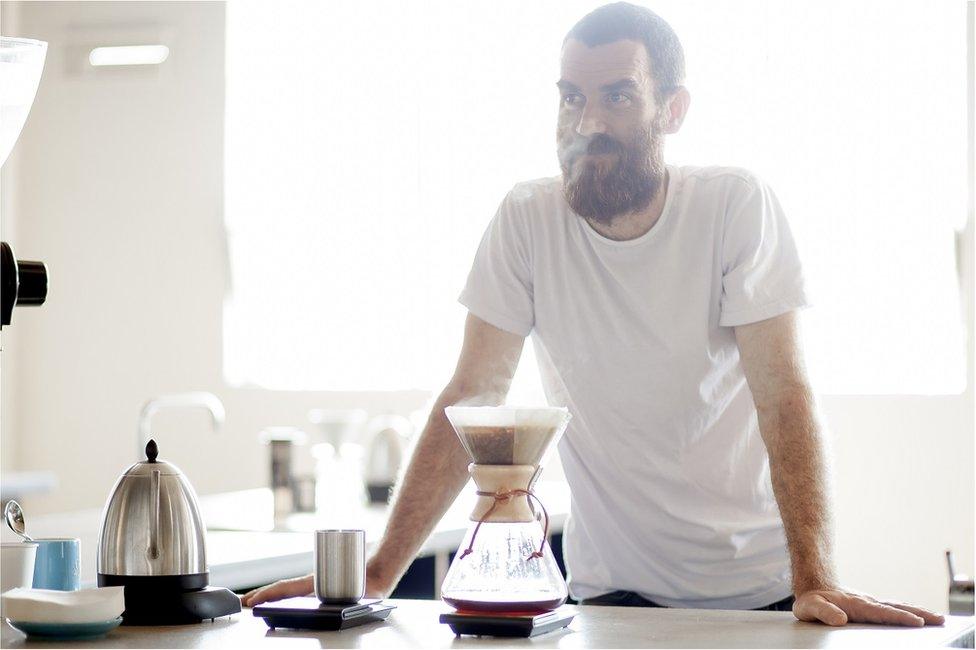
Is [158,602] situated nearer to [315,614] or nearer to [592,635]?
[315,614]

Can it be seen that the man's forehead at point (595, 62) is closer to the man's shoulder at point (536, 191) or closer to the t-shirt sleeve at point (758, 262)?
the man's shoulder at point (536, 191)

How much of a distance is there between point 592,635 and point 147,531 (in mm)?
553

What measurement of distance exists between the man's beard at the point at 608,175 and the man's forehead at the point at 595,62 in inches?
3.8

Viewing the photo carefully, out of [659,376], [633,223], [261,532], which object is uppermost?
[633,223]

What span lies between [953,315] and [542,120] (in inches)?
73.0

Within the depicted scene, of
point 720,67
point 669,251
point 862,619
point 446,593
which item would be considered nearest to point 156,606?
point 446,593

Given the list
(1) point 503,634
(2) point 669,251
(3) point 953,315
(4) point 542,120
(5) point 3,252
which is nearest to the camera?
(1) point 503,634

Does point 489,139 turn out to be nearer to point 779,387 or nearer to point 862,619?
point 779,387

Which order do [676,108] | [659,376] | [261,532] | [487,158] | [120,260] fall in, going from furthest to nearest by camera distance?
[120,260] → [487,158] → [261,532] → [676,108] → [659,376]

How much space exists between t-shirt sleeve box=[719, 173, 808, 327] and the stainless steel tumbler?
2.61 ft

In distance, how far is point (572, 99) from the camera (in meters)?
2.16

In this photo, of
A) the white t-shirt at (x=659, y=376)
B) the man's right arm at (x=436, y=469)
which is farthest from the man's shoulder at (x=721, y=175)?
the man's right arm at (x=436, y=469)

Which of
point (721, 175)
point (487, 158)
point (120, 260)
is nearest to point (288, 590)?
point (721, 175)

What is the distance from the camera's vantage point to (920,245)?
195 inches
